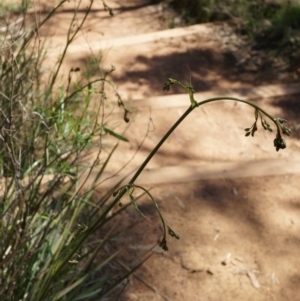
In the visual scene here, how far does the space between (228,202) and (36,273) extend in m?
1.34

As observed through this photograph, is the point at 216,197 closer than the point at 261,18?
Yes

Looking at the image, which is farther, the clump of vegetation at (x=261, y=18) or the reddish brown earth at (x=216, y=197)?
the clump of vegetation at (x=261, y=18)

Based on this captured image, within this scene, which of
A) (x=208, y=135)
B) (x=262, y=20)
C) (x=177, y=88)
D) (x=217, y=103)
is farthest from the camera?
(x=262, y=20)

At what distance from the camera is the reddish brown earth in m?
3.22

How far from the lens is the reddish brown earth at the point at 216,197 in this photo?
3.22 metres

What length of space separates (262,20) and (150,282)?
3.34 metres

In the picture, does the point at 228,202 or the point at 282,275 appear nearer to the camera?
the point at 282,275

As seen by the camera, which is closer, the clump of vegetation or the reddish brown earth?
the reddish brown earth

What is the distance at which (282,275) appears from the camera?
10.6 feet

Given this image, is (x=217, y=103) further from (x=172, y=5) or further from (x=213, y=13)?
(x=172, y=5)

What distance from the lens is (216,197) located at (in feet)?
12.4

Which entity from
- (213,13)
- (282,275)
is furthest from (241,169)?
(213,13)

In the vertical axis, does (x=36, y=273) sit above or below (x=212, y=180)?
above

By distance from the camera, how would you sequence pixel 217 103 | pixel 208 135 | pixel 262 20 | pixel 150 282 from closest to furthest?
pixel 150 282 < pixel 208 135 < pixel 217 103 < pixel 262 20
